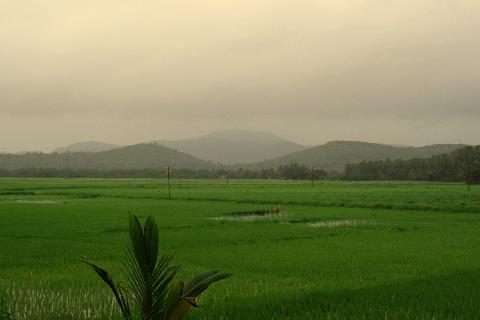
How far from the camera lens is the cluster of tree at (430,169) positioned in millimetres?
85438

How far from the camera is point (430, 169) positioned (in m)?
99.4

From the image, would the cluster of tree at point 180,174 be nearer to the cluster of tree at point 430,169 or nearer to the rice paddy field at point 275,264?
the cluster of tree at point 430,169

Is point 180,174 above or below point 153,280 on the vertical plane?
above

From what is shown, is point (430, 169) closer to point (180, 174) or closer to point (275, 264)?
point (180, 174)

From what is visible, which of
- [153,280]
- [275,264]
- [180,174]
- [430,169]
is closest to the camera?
[153,280]

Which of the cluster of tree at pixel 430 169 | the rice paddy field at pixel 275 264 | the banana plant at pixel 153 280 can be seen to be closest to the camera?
the banana plant at pixel 153 280

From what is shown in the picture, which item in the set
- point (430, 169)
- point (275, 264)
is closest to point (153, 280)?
point (275, 264)

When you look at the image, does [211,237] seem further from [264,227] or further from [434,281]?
[434,281]

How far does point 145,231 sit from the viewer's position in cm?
379

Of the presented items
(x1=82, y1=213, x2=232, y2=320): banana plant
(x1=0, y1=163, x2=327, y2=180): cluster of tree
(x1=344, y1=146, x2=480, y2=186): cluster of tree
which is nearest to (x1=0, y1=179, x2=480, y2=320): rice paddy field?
(x1=82, y1=213, x2=232, y2=320): banana plant

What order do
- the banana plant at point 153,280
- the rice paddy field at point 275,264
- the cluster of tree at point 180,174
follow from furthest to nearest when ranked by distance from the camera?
the cluster of tree at point 180,174 < the rice paddy field at point 275,264 < the banana plant at point 153,280

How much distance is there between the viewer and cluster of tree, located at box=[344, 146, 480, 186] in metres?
85.4

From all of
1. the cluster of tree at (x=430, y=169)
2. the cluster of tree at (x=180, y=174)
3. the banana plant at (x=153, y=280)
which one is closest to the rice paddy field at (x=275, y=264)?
the banana plant at (x=153, y=280)

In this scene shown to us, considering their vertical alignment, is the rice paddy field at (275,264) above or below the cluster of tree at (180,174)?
below
